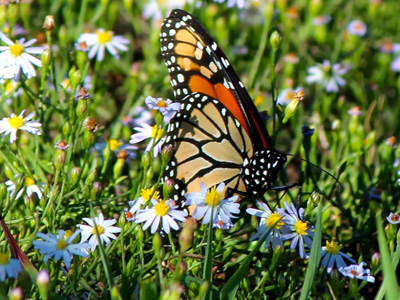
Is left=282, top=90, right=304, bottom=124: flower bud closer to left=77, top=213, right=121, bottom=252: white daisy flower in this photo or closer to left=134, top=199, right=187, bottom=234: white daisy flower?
left=134, top=199, right=187, bottom=234: white daisy flower

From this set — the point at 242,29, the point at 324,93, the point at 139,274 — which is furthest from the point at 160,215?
the point at 242,29

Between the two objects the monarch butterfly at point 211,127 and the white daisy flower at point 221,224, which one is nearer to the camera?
the white daisy flower at point 221,224

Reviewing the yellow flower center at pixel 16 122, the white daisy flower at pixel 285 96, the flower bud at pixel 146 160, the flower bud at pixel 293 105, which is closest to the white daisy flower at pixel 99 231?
the flower bud at pixel 146 160

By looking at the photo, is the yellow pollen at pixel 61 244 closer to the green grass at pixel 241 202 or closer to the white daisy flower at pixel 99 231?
the green grass at pixel 241 202

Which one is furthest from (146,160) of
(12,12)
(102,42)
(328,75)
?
(328,75)

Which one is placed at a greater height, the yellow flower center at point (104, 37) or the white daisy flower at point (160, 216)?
the yellow flower center at point (104, 37)

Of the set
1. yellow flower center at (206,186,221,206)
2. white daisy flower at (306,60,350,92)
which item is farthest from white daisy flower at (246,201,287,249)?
white daisy flower at (306,60,350,92)

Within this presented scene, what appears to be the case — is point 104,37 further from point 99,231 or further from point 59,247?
point 59,247

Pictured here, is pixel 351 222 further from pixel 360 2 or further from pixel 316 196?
pixel 360 2
